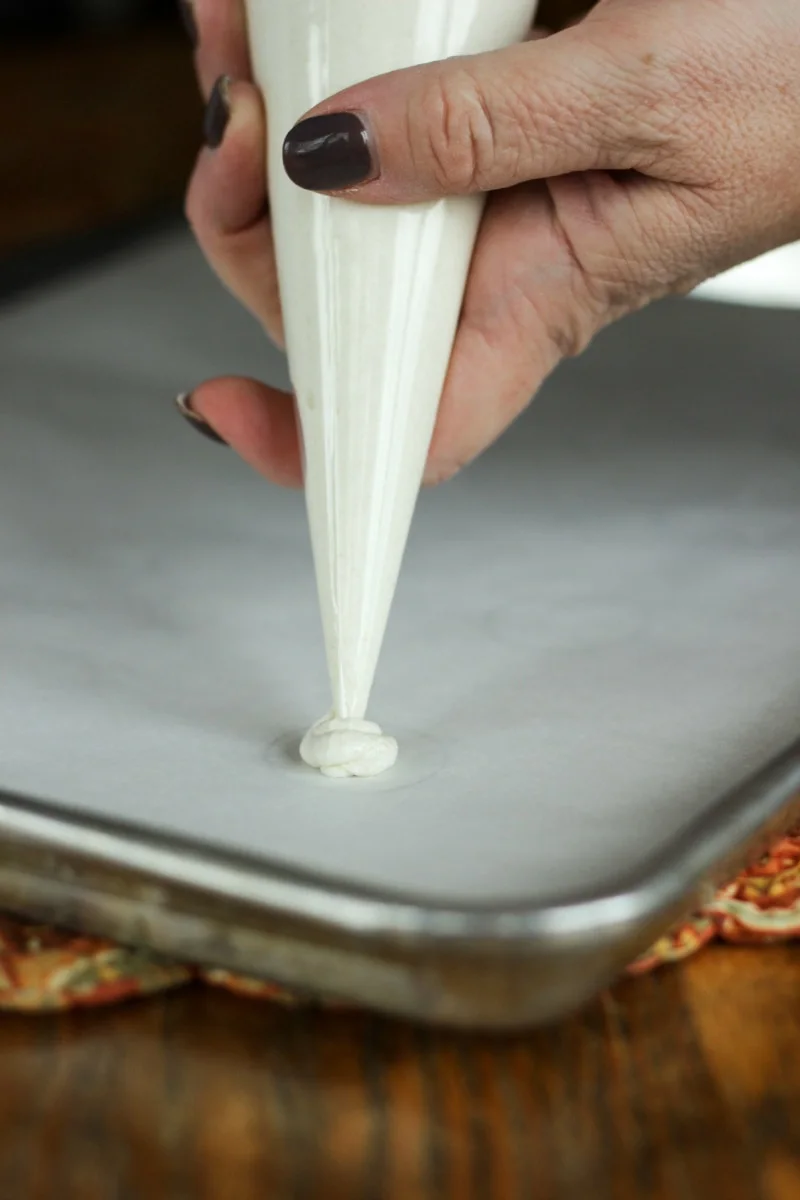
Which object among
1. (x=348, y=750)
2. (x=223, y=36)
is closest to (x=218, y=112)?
(x=223, y=36)

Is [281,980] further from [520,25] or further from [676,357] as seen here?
[676,357]

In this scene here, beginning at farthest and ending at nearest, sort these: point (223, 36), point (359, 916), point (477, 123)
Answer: point (223, 36) < point (477, 123) < point (359, 916)

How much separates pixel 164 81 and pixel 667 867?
5.65 ft

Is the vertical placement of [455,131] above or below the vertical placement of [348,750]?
above

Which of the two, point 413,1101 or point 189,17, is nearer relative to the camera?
point 413,1101

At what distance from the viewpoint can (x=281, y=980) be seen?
1.19ft

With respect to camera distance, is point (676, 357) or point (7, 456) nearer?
point (7, 456)

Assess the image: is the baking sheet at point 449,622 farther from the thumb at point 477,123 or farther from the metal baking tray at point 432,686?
the thumb at point 477,123

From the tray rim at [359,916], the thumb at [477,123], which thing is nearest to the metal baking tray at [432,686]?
the tray rim at [359,916]

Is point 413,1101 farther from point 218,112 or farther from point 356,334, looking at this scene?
point 218,112

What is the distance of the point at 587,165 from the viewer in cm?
48

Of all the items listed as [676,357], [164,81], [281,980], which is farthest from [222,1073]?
[164,81]

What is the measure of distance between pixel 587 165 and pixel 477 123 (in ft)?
0.16

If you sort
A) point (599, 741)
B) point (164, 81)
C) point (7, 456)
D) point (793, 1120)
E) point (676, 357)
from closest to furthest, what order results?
point (793, 1120)
point (599, 741)
point (7, 456)
point (676, 357)
point (164, 81)
